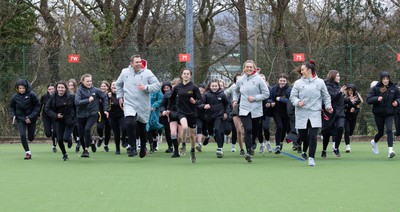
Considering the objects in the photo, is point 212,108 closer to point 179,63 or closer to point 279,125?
point 279,125

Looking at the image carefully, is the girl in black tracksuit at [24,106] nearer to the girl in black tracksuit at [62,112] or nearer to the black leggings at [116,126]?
the girl in black tracksuit at [62,112]

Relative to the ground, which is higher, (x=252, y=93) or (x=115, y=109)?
(x=252, y=93)

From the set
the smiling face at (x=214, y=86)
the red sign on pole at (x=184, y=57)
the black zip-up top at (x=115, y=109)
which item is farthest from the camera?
the red sign on pole at (x=184, y=57)

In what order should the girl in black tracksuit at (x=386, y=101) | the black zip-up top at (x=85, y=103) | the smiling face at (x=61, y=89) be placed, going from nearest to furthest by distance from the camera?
the girl in black tracksuit at (x=386, y=101)
the black zip-up top at (x=85, y=103)
the smiling face at (x=61, y=89)

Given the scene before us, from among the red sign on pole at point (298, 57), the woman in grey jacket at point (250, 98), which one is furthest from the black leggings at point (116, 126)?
the red sign on pole at point (298, 57)

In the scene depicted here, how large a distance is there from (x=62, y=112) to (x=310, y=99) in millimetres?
5529

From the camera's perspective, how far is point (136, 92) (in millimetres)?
16391

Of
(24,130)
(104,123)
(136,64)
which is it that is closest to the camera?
(136,64)

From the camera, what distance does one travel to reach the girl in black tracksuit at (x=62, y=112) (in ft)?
55.8

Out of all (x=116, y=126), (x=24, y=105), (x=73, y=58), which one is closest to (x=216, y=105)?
(x=116, y=126)

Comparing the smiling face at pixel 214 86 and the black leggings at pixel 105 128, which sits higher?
the smiling face at pixel 214 86

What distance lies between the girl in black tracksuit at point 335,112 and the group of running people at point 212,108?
0.07 ft

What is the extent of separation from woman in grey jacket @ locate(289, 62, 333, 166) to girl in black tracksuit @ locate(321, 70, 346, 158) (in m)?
2.08

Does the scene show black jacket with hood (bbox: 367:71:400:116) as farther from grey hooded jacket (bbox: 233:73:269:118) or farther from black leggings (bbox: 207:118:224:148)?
black leggings (bbox: 207:118:224:148)
